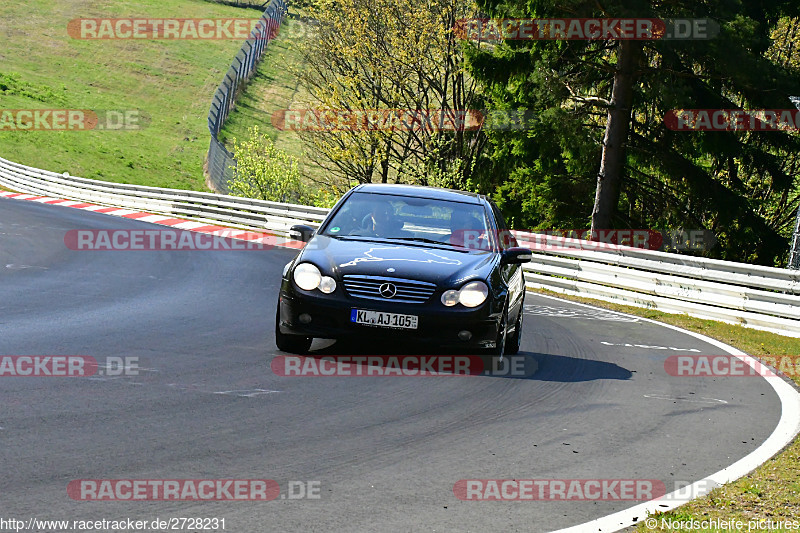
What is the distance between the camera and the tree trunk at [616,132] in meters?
24.8

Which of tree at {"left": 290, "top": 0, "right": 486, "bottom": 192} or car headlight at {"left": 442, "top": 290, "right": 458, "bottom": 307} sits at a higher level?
tree at {"left": 290, "top": 0, "right": 486, "bottom": 192}

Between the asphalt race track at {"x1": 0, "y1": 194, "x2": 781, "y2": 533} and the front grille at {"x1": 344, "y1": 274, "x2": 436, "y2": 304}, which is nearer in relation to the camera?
the asphalt race track at {"x1": 0, "y1": 194, "x2": 781, "y2": 533}

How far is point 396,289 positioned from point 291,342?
116 centimetres

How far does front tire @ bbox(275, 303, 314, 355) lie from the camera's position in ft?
30.1

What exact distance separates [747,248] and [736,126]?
3.44 m

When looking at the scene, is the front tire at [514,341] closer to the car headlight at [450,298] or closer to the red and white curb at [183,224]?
the car headlight at [450,298]

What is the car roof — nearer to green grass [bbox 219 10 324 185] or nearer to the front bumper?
the front bumper

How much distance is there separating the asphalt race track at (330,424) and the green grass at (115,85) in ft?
139

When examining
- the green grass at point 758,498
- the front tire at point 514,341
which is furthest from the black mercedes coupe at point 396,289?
the green grass at point 758,498

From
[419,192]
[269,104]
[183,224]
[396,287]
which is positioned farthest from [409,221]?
[269,104]

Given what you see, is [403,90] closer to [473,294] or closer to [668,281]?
[668,281]

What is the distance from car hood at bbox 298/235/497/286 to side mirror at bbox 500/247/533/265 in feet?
0.70

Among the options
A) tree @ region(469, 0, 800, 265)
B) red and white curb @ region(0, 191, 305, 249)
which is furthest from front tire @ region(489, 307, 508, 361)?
tree @ region(469, 0, 800, 265)

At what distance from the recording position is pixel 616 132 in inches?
984
